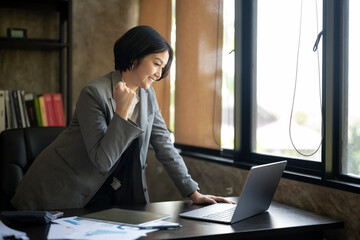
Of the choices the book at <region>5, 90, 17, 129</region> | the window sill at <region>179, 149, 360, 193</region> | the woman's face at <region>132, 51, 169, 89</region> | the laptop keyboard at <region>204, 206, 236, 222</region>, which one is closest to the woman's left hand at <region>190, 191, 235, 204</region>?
the laptop keyboard at <region>204, 206, 236, 222</region>

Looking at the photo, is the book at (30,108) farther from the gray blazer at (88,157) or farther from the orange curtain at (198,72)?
the gray blazer at (88,157)

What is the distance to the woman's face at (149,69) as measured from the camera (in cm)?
187

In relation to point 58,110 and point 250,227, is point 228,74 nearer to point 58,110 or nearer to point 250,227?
→ point 250,227

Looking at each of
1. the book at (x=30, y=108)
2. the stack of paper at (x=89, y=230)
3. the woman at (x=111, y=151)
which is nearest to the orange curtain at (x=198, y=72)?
the woman at (x=111, y=151)

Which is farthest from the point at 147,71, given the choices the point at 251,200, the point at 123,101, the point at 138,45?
the point at 251,200

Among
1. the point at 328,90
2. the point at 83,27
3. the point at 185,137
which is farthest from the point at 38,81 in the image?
the point at 328,90

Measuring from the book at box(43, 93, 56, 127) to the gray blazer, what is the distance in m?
1.47

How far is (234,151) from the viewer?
2.32 m

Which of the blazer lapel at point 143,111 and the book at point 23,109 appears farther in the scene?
the book at point 23,109

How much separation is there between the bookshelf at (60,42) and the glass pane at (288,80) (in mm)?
1605

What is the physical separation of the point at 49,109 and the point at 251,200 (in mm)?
2183

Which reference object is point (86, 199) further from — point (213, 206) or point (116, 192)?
point (213, 206)

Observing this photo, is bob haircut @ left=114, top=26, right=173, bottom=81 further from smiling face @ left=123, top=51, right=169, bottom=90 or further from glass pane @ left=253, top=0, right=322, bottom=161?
glass pane @ left=253, top=0, right=322, bottom=161

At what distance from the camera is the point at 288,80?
2.09 meters
